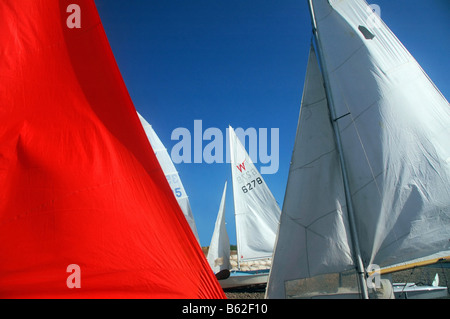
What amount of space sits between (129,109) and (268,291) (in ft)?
10.4

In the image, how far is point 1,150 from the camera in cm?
329

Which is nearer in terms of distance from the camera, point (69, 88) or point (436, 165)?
point (69, 88)

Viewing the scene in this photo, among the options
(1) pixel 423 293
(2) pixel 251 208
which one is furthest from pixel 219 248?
(1) pixel 423 293

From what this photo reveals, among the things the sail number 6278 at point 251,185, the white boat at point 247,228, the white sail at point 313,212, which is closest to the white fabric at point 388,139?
the white sail at point 313,212

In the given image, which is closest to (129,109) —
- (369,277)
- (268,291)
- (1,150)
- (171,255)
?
(1,150)

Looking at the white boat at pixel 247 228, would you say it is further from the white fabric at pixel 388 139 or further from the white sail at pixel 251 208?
the white fabric at pixel 388 139

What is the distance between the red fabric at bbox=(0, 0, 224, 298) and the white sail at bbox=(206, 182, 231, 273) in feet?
33.7

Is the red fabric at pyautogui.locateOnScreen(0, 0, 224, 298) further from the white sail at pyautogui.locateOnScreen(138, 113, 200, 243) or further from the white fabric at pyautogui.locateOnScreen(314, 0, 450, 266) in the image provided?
the white sail at pyautogui.locateOnScreen(138, 113, 200, 243)

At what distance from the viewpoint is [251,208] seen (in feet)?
49.5

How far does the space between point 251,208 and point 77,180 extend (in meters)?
12.3

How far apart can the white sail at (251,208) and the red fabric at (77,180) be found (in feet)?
36.5

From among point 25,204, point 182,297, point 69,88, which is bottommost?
point 182,297
